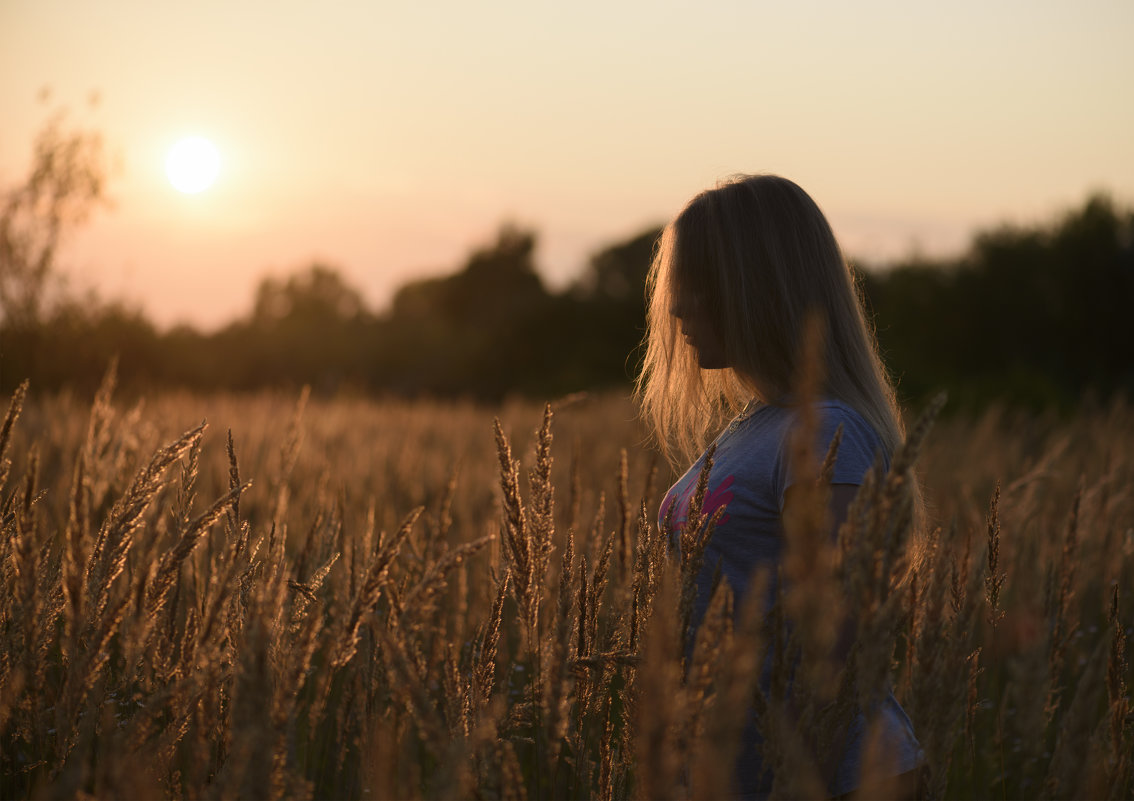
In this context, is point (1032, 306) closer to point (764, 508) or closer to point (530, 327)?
point (530, 327)

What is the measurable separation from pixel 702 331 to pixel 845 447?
0.46 metres

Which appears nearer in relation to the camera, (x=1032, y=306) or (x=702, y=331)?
(x=702, y=331)

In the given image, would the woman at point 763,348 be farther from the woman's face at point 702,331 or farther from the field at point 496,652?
the field at point 496,652

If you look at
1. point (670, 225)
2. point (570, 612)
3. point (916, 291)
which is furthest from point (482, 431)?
point (916, 291)

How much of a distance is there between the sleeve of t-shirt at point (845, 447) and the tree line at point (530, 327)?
0.99 metres

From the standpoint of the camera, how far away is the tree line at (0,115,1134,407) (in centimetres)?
753

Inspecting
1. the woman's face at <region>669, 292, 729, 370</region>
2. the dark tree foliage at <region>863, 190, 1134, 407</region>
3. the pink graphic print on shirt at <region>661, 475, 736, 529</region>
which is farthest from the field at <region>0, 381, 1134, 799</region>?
the dark tree foliage at <region>863, 190, 1134, 407</region>

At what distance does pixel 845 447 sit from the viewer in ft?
4.94

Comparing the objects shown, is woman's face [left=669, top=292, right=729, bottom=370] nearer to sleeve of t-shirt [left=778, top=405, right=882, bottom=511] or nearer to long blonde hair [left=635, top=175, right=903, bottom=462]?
long blonde hair [left=635, top=175, right=903, bottom=462]

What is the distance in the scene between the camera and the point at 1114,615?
4.71 ft

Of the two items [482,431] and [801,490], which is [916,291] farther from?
[801,490]

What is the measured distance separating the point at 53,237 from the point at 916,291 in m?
18.9

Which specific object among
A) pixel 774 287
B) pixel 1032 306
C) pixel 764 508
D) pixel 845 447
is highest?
pixel 1032 306

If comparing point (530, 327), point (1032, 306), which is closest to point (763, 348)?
point (1032, 306)
